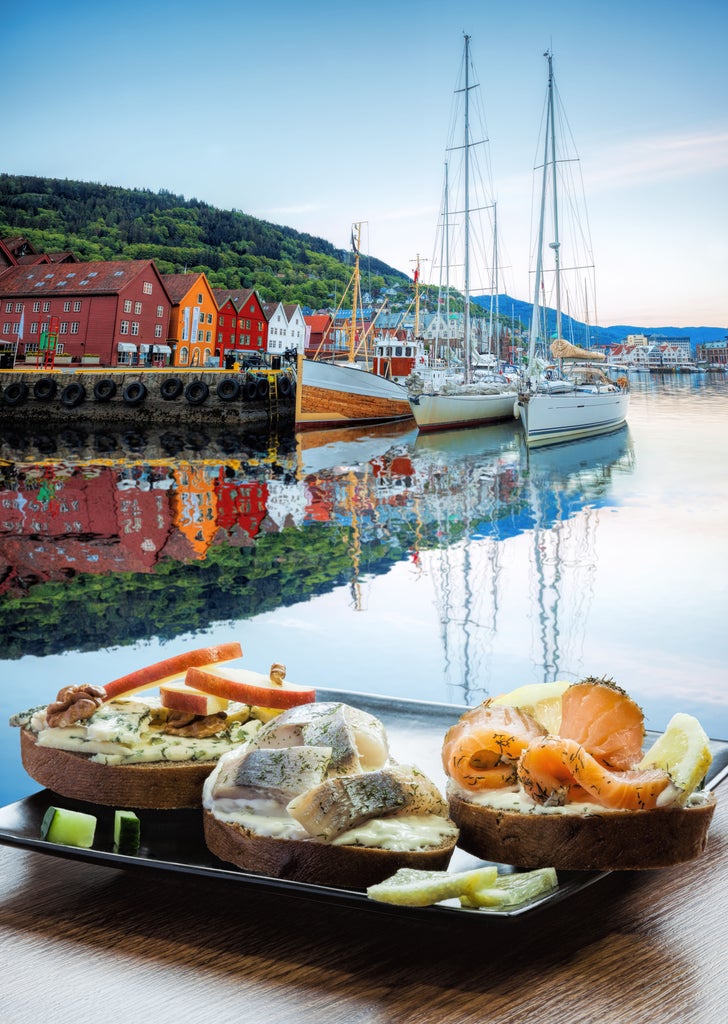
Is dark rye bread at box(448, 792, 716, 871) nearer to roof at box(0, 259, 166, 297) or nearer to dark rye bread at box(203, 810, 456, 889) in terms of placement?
dark rye bread at box(203, 810, 456, 889)

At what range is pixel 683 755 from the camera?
0.64 m

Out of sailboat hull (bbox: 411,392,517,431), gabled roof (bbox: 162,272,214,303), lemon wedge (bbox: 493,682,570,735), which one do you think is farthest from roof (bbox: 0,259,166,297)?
lemon wedge (bbox: 493,682,570,735)

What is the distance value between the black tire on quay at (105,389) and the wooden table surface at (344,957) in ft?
67.5

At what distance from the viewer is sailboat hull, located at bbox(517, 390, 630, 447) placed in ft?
49.2

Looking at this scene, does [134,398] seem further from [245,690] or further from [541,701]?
[541,701]

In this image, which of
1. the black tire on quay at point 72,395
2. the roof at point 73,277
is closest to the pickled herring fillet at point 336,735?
the black tire on quay at point 72,395

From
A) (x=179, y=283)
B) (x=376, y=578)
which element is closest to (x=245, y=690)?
(x=376, y=578)

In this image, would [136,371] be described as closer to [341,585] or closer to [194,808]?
[341,585]

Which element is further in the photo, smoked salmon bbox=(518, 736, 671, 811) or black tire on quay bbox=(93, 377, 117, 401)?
black tire on quay bbox=(93, 377, 117, 401)

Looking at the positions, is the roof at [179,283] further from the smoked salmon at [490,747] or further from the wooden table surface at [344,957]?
the wooden table surface at [344,957]

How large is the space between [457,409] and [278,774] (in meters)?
18.4

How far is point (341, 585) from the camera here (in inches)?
191

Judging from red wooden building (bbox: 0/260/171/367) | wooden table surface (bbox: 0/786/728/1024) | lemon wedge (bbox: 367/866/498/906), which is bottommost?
wooden table surface (bbox: 0/786/728/1024)

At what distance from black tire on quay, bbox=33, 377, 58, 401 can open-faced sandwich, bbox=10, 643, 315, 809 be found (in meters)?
20.6
